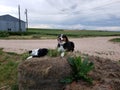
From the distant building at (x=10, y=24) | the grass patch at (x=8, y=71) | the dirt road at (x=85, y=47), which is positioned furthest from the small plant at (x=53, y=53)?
the distant building at (x=10, y=24)

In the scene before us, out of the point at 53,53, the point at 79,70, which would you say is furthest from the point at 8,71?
the point at 79,70

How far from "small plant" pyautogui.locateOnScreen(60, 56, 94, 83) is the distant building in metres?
68.5

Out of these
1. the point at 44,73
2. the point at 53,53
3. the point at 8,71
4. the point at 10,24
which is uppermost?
the point at 53,53

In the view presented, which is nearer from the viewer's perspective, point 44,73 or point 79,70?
point 79,70

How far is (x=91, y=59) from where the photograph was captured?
8.19m

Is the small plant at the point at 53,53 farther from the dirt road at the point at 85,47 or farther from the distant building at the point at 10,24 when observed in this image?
the distant building at the point at 10,24

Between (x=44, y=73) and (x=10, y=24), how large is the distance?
7124 cm

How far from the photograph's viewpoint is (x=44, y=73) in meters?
7.27

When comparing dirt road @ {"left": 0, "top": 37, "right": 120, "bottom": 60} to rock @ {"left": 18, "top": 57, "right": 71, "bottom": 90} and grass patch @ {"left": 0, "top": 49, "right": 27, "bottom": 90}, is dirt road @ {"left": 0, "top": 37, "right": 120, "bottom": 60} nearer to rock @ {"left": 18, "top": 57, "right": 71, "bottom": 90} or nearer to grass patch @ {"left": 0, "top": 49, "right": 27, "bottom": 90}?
grass patch @ {"left": 0, "top": 49, "right": 27, "bottom": 90}

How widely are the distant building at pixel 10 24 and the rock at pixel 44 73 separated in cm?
6787

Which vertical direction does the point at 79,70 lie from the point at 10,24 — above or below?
above

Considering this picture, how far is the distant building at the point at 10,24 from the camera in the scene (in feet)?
247

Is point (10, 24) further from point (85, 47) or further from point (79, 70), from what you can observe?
point (79, 70)

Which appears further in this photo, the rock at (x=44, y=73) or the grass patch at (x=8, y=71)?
the grass patch at (x=8, y=71)
